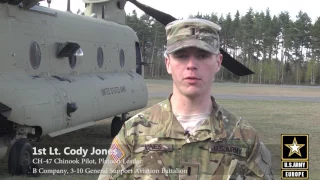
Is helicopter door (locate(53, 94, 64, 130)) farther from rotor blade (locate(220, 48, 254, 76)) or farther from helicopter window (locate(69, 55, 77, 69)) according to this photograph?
rotor blade (locate(220, 48, 254, 76))

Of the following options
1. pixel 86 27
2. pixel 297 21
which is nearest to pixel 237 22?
pixel 297 21

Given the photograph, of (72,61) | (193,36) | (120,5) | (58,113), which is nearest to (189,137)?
(193,36)

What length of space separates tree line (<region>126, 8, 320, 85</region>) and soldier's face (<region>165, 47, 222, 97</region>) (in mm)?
54731

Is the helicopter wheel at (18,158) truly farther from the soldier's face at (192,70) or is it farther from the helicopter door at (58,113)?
the soldier's face at (192,70)

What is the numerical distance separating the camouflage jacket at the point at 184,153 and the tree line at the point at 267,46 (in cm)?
5476

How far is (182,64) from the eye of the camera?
2.17m

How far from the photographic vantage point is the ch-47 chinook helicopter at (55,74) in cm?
696

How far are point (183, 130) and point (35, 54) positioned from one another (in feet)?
20.6

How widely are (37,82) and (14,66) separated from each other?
457 millimetres

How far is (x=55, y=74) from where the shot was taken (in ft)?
28.2

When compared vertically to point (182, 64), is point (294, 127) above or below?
below

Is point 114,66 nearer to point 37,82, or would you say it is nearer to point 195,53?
point 37,82

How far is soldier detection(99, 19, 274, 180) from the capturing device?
2140 millimetres

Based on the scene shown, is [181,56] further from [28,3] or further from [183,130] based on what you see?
[28,3]
